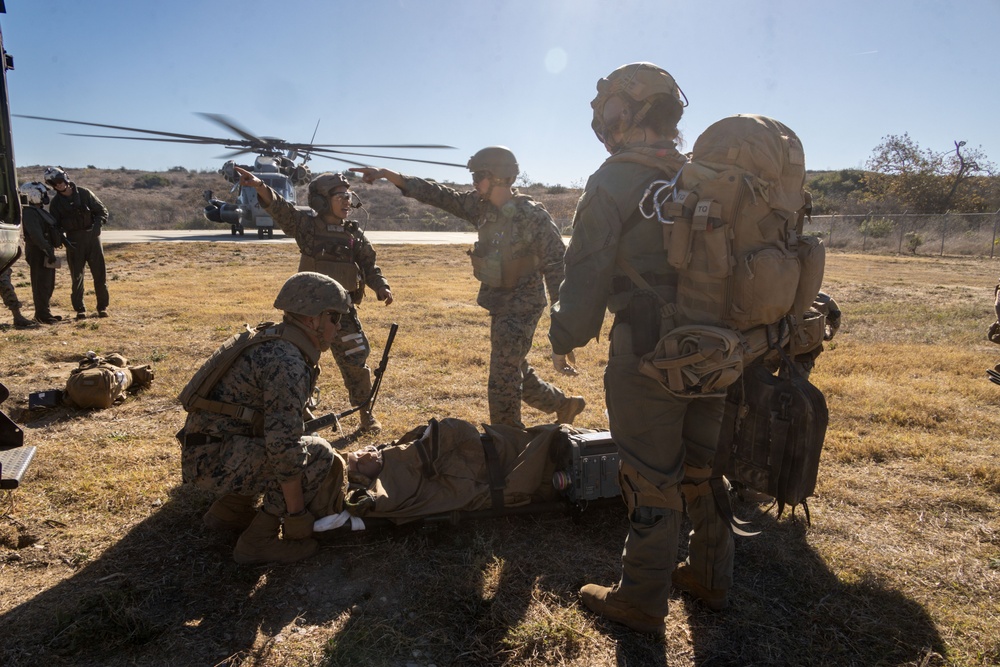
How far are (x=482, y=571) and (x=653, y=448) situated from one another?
3.85ft

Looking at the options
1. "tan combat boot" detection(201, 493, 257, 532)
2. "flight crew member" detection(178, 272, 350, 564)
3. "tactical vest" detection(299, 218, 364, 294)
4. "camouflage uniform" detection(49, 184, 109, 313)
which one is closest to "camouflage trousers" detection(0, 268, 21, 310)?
"camouflage uniform" detection(49, 184, 109, 313)

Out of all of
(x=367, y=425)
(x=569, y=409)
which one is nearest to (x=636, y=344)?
(x=569, y=409)

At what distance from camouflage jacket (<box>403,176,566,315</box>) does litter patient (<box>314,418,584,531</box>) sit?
1.17 metres

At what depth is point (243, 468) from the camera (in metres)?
3.12

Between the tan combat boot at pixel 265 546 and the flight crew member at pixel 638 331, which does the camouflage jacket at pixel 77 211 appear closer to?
the tan combat boot at pixel 265 546

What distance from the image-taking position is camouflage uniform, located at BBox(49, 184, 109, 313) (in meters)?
9.35

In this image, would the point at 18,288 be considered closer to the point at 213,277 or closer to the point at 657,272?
the point at 213,277

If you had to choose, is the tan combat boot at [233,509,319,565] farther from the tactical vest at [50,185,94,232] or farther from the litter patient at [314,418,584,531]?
the tactical vest at [50,185,94,232]

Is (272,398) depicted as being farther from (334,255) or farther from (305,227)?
(305,227)

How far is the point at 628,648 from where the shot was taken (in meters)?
2.66

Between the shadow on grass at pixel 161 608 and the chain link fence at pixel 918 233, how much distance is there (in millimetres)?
21902

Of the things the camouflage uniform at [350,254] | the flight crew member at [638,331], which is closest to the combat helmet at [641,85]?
the flight crew member at [638,331]

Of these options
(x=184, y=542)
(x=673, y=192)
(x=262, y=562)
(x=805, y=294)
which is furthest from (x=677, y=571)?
(x=184, y=542)

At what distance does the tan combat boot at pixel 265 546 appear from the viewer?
10.4 ft
